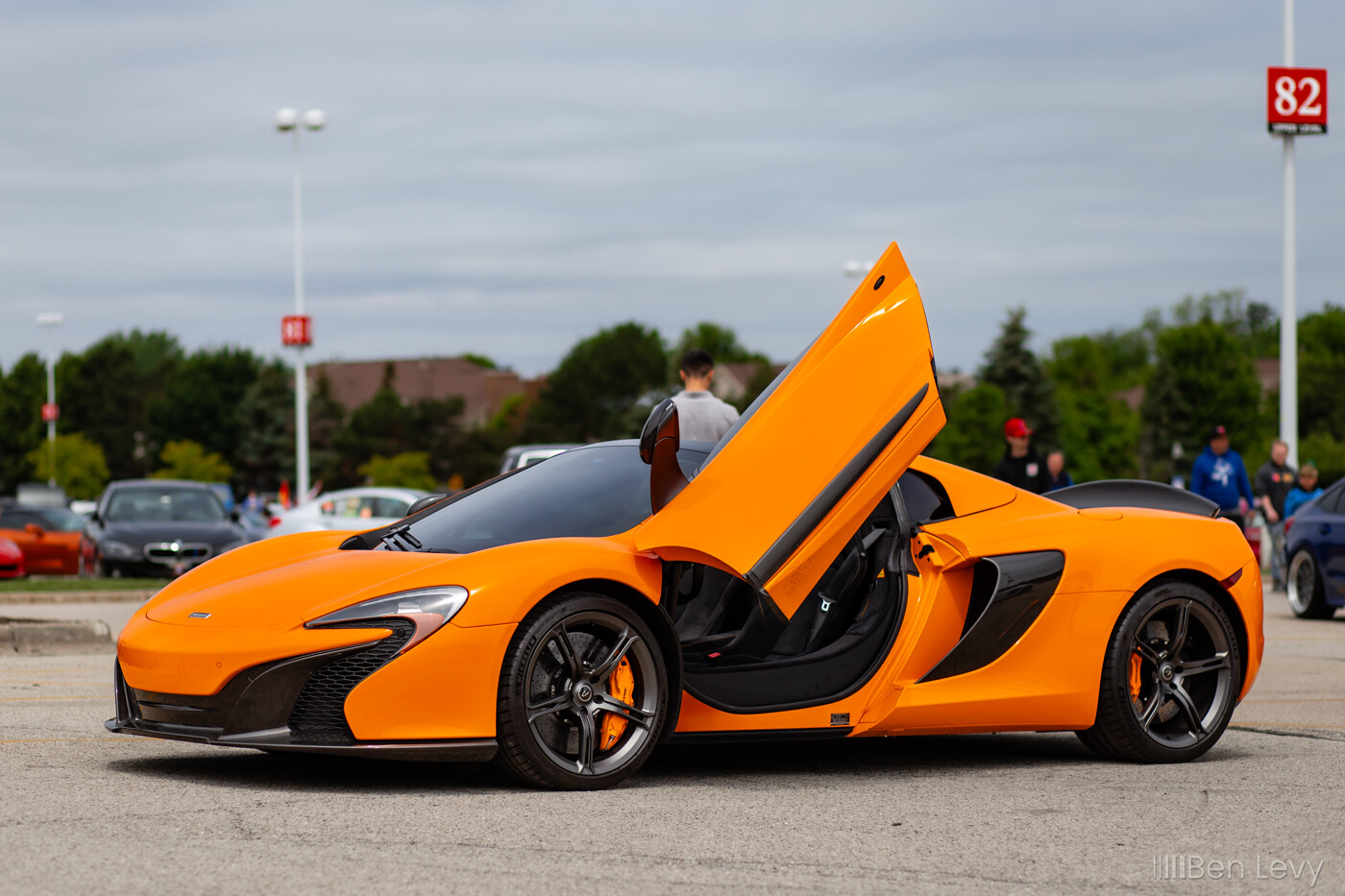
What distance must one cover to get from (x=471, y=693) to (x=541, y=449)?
1090 cm

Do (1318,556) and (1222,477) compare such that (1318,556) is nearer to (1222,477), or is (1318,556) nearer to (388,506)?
(1222,477)

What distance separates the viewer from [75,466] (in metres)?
102

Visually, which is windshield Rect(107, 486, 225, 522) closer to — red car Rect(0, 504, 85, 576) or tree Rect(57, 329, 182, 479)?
red car Rect(0, 504, 85, 576)

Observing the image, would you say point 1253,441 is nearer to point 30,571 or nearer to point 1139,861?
point 30,571

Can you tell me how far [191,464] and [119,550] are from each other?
90115 mm

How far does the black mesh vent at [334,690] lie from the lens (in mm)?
5344

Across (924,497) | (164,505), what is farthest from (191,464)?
(924,497)

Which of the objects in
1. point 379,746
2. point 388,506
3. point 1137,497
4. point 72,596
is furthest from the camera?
point 388,506

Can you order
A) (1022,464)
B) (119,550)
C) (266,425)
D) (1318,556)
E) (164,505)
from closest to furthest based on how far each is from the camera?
1. (1022,464)
2. (1318,556)
3. (119,550)
4. (164,505)
5. (266,425)

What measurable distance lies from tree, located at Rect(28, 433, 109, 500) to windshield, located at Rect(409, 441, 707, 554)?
316ft

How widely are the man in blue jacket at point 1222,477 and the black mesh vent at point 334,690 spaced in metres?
12.3

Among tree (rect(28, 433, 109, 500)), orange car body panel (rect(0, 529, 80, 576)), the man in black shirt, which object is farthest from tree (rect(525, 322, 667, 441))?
the man in black shirt

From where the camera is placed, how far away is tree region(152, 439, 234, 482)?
107062 mm

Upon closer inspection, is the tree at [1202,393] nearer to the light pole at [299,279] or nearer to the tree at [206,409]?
the tree at [206,409]
